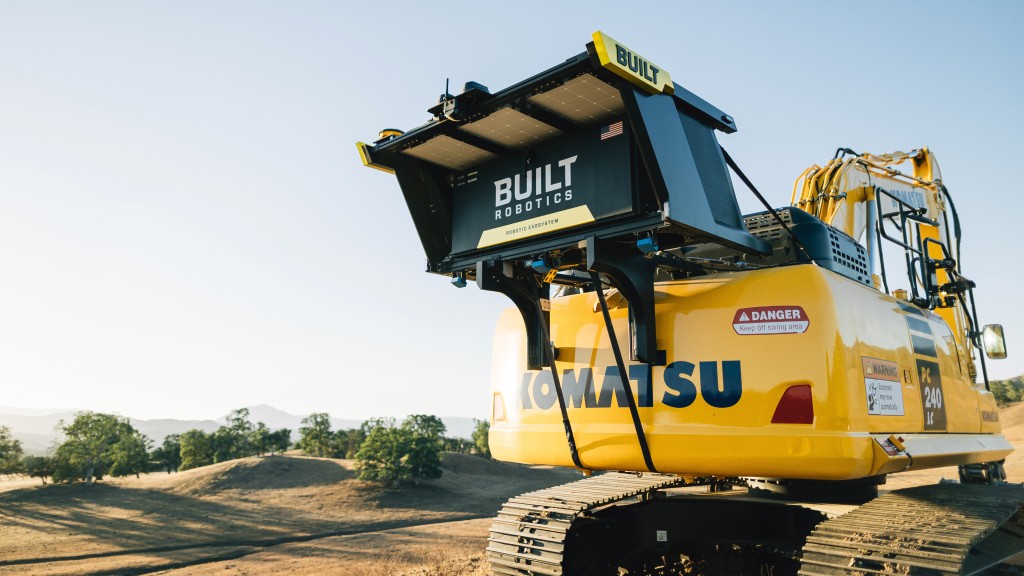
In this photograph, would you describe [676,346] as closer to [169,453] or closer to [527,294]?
[527,294]

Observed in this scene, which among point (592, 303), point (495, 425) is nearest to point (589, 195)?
point (592, 303)

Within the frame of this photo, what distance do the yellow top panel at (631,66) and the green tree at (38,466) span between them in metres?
31.9

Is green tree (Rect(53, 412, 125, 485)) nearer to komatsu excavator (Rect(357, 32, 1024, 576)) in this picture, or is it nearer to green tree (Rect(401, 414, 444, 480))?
green tree (Rect(401, 414, 444, 480))

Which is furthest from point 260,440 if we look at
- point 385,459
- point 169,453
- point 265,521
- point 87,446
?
point 265,521

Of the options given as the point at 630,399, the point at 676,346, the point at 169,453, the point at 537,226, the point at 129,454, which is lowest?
the point at 169,453

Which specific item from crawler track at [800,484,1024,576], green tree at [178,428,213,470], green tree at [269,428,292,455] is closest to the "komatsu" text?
crawler track at [800,484,1024,576]

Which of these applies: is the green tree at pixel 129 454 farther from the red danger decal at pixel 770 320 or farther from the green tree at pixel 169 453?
the red danger decal at pixel 770 320

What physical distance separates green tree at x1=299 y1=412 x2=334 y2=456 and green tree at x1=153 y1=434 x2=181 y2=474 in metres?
6.59

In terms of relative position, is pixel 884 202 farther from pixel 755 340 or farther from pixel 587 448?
pixel 587 448

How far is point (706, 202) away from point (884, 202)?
4882mm

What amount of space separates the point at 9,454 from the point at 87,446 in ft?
10.5

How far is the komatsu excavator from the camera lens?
371cm

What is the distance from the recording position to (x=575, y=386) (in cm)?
470

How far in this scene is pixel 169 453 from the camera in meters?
36.9
